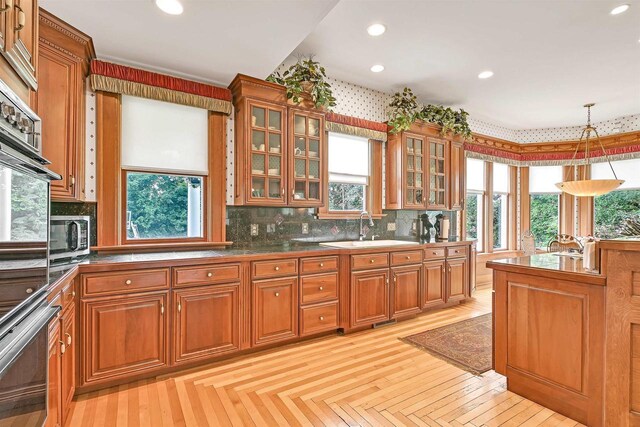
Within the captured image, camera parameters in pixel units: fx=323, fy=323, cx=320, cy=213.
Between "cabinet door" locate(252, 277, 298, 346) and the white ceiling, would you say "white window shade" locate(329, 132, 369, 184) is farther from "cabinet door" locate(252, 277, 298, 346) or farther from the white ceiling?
"cabinet door" locate(252, 277, 298, 346)

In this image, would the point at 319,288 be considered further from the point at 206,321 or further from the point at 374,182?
the point at 374,182

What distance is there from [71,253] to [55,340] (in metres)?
0.75

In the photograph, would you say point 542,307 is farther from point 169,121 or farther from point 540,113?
point 540,113

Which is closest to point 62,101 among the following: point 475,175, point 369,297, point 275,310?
point 275,310

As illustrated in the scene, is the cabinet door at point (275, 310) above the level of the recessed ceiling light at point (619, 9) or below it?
below

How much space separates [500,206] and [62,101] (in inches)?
251

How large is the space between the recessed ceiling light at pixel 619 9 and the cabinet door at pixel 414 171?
6.89 feet

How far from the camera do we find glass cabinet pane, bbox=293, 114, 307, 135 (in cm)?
336

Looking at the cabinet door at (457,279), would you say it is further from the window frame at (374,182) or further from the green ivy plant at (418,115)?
the green ivy plant at (418,115)

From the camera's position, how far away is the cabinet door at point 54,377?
146cm

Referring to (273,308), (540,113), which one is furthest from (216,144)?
(540,113)

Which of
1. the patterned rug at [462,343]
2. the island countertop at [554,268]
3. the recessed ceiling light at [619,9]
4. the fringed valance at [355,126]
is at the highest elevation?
the recessed ceiling light at [619,9]

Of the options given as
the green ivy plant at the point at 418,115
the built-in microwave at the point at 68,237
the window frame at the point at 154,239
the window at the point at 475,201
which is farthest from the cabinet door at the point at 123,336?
the window at the point at 475,201

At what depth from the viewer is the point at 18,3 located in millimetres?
1331
